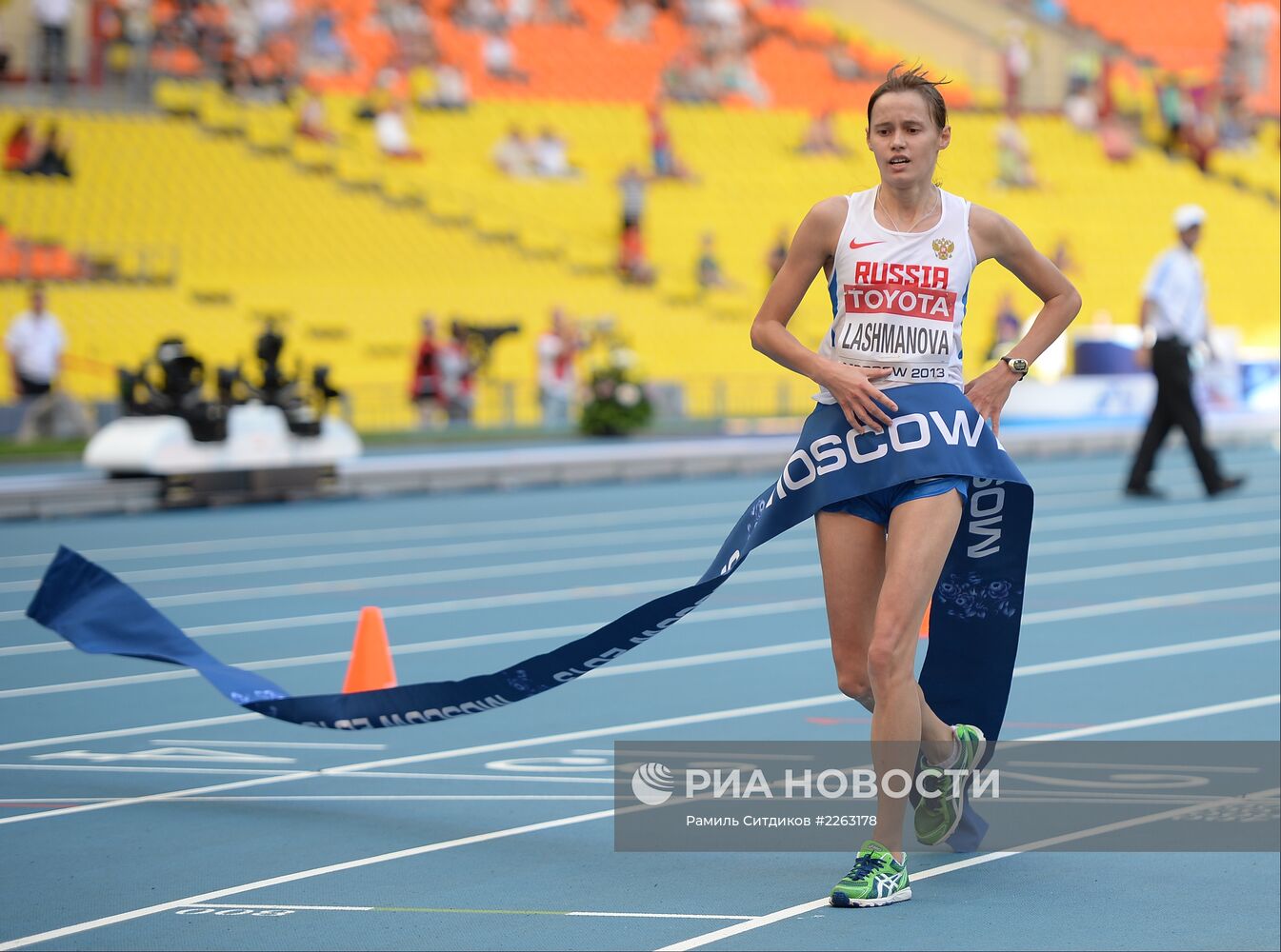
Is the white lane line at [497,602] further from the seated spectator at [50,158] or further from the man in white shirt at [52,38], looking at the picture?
the man in white shirt at [52,38]

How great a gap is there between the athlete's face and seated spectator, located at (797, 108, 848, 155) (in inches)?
1325

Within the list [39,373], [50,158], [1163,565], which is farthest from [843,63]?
A: [1163,565]

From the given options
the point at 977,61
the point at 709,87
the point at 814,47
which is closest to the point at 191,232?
the point at 709,87

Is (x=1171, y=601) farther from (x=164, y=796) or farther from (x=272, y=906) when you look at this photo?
(x=272, y=906)

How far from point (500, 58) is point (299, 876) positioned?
3331cm

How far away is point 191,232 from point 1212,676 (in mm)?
23259

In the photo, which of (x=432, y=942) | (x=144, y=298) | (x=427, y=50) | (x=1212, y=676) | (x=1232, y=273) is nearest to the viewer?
(x=432, y=942)

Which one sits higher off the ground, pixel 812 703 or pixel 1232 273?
pixel 1232 273

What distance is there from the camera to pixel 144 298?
2753cm

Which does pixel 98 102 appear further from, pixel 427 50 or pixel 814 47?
pixel 814 47

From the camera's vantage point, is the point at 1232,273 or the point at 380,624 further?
the point at 1232,273

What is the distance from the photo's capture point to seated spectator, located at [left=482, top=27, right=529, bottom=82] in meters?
37.5

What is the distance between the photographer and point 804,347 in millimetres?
5172

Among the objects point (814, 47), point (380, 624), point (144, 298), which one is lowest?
point (380, 624)
